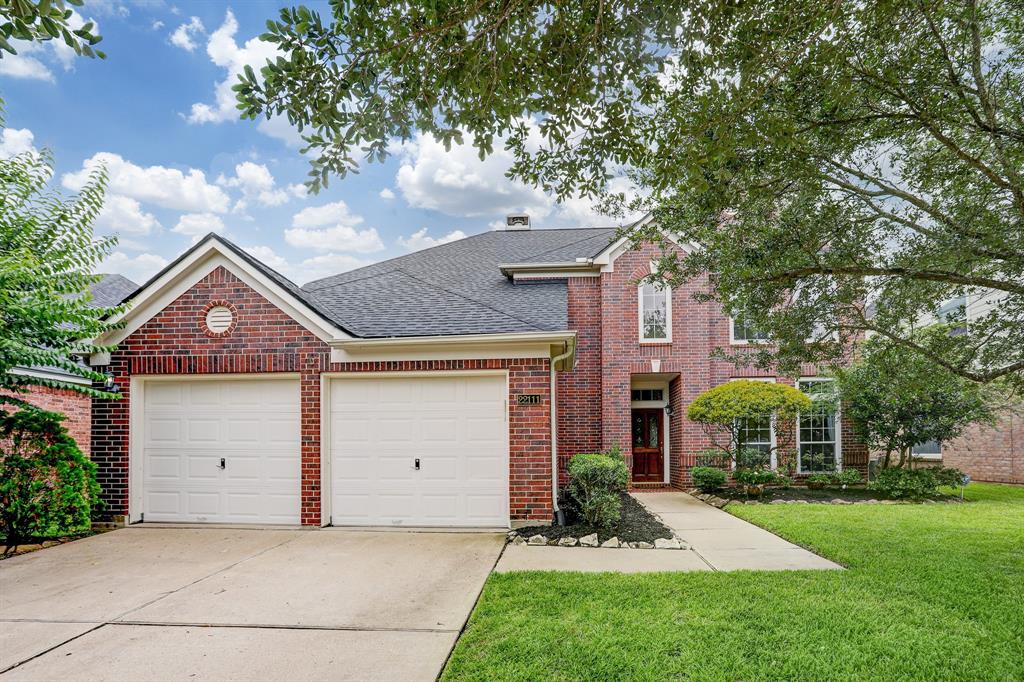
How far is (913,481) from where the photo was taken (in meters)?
12.3

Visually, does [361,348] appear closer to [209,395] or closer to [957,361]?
[209,395]

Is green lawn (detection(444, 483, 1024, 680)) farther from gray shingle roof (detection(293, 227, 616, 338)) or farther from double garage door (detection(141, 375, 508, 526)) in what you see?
gray shingle roof (detection(293, 227, 616, 338))

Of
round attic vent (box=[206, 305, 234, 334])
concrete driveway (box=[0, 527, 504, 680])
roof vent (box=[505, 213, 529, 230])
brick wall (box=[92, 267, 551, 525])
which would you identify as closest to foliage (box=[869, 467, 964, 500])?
brick wall (box=[92, 267, 551, 525])

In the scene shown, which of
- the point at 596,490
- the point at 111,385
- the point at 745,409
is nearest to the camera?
the point at 596,490

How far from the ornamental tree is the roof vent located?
7.98m

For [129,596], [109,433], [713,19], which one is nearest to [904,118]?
[713,19]

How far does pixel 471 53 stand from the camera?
13.3ft

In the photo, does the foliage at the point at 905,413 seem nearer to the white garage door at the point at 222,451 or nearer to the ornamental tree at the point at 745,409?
the ornamental tree at the point at 745,409

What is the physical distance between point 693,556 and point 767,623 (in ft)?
7.70

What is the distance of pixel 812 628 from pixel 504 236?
13.8 metres

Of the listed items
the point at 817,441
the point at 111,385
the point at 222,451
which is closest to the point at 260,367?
the point at 222,451

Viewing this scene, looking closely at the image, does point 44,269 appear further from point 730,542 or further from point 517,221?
point 517,221

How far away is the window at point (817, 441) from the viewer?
13984mm

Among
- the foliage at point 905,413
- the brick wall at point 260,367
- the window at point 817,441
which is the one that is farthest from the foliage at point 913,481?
the brick wall at point 260,367
